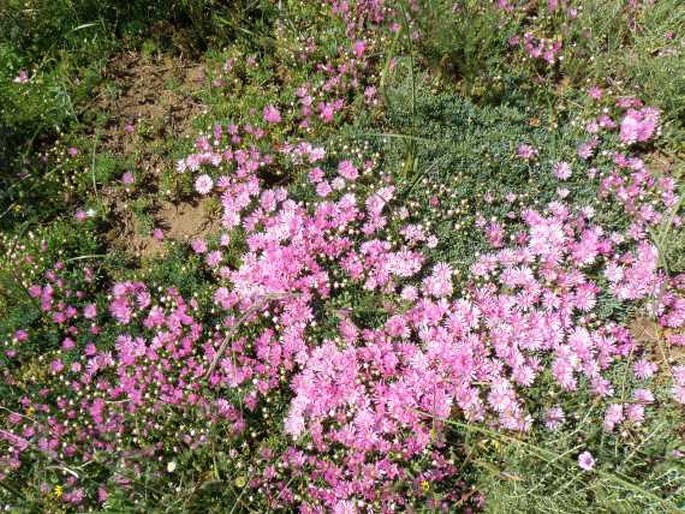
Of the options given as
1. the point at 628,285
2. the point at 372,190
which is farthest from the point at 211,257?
the point at 628,285

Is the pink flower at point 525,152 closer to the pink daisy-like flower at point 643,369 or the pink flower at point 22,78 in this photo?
the pink daisy-like flower at point 643,369

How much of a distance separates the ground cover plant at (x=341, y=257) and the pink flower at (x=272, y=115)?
0.07 ft

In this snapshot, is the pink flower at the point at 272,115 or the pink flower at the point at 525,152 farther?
the pink flower at the point at 272,115

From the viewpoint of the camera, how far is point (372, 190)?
14.0 ft

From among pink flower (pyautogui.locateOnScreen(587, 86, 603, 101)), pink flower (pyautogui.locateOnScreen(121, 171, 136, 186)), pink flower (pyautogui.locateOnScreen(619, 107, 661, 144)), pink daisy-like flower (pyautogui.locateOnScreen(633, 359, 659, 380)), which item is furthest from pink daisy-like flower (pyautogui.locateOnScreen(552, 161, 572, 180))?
pink flower (pyautogui.locateOnScreen(121, 171, 136, 186))

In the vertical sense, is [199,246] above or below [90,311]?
above

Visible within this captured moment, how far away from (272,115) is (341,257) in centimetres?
137

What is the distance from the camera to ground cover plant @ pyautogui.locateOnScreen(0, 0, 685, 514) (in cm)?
345

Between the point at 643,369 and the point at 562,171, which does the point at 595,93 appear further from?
the point at 643,369

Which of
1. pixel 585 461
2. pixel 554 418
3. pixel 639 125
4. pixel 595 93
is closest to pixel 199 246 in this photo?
pixel 554 418

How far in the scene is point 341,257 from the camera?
4062mm

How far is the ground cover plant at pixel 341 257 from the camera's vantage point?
3449 millimetres

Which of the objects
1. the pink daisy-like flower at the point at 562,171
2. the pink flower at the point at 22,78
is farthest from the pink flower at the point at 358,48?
the pink flower at the point at 22,78

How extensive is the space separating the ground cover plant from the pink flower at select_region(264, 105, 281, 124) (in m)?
0.02
